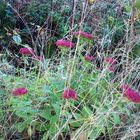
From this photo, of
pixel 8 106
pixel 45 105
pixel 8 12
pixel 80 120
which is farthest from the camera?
pixel 8 12

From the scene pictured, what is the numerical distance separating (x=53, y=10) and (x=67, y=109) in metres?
2.22

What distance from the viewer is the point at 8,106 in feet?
7.30

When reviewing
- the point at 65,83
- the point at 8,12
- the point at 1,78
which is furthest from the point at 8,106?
the point at 8,12

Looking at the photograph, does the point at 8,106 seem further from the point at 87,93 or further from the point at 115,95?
the point at 115,95

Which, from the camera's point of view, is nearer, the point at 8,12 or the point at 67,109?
the point at 67,109

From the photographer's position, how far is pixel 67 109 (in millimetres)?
2033

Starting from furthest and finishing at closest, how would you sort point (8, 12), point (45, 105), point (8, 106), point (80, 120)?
1. point (8, 12)
2. point (8, 106)
3. point (45, 105)
4. point (80, 120)

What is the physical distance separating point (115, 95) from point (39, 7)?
2177 millimetres

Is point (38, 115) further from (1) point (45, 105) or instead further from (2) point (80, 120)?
(2) point (80, 120)

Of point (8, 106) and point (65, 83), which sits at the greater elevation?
point (65, 83)

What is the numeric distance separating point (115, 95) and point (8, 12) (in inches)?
85.2

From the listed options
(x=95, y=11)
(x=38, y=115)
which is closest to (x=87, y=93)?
(x=38, y=115)

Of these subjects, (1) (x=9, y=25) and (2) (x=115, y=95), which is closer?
(2) (x=115, y=95)

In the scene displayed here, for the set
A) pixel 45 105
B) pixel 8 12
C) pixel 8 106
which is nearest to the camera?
pixel 45 105
